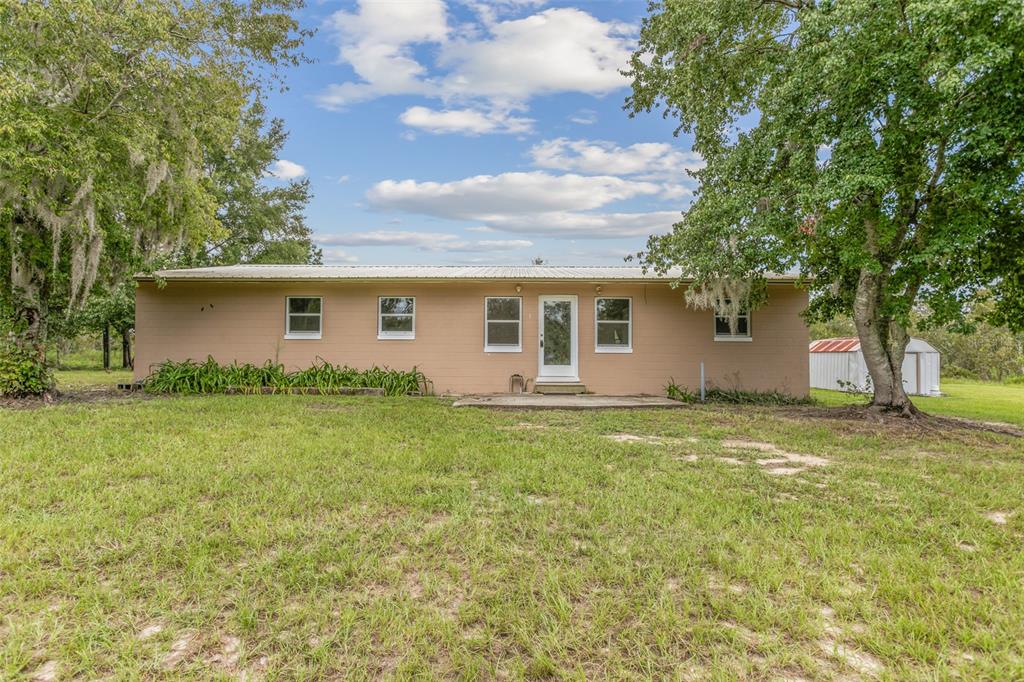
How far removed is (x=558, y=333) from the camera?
10898mm

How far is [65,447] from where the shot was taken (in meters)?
4.91

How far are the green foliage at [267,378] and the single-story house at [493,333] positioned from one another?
0.94 ft

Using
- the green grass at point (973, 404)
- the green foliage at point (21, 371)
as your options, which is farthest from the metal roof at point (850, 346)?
the green foliage at point (21, 371)

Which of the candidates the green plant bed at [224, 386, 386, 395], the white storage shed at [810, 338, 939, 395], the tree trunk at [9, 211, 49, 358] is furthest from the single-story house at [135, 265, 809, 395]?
the white storage shed at [810, 338, 939, 395]

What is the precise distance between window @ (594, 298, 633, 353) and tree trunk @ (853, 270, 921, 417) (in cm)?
417

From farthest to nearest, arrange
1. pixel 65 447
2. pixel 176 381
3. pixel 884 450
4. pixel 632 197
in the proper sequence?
1. pixel 632 197
2. pixel 176 381
3. pixel 884 450
4. pixel 65 447

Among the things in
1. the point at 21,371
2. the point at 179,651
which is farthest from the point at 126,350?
the point at 179,651

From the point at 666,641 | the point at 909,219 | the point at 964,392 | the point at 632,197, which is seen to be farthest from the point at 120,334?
the point at 964,392

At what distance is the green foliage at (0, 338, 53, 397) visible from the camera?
7984mm

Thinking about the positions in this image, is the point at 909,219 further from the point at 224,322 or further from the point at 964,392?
the point at 224,322

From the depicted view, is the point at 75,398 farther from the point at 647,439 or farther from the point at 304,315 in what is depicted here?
the point at 647,439

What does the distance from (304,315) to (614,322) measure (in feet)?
23.0

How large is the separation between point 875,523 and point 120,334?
71.2ft

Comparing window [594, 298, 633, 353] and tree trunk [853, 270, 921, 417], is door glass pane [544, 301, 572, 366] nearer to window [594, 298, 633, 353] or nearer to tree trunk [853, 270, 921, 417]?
window [594, 298, 633, 353]
